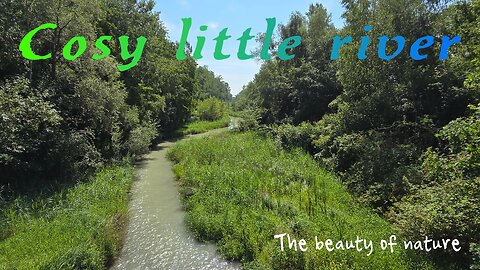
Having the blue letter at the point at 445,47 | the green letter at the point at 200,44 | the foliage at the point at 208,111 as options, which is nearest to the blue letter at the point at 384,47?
the blue letter at the point at 445,47

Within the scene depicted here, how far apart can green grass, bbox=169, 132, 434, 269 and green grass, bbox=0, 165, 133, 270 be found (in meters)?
2.65

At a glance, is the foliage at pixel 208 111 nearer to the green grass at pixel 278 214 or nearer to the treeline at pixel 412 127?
the treeline at pixel 412 127

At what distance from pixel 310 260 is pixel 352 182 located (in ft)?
18.7

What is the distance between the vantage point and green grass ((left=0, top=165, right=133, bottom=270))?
765 cm

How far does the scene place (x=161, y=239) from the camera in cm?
985

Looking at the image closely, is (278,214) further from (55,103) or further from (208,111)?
(208,111)

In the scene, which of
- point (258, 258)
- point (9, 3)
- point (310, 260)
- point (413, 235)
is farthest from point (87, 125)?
point (413, 235)

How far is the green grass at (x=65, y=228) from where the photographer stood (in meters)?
7.65

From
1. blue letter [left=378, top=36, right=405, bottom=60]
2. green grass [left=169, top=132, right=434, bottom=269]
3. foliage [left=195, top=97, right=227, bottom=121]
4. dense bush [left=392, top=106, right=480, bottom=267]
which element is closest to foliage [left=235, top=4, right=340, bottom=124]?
green grass [left=169, top=132, right=434, bottom=269]

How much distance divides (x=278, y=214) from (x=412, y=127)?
7.02m

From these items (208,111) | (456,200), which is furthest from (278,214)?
(208,111)

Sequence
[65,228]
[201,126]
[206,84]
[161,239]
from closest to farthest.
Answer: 1. [65,228]
2. [161,239]
3. [201,126]
4. [206,84]

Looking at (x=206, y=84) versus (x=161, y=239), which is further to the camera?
(x=206, y=84)

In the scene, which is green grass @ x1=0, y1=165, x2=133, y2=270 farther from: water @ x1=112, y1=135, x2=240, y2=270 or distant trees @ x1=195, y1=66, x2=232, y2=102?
distant trees @ x1=195, y1=66, x2=232, y2=102
